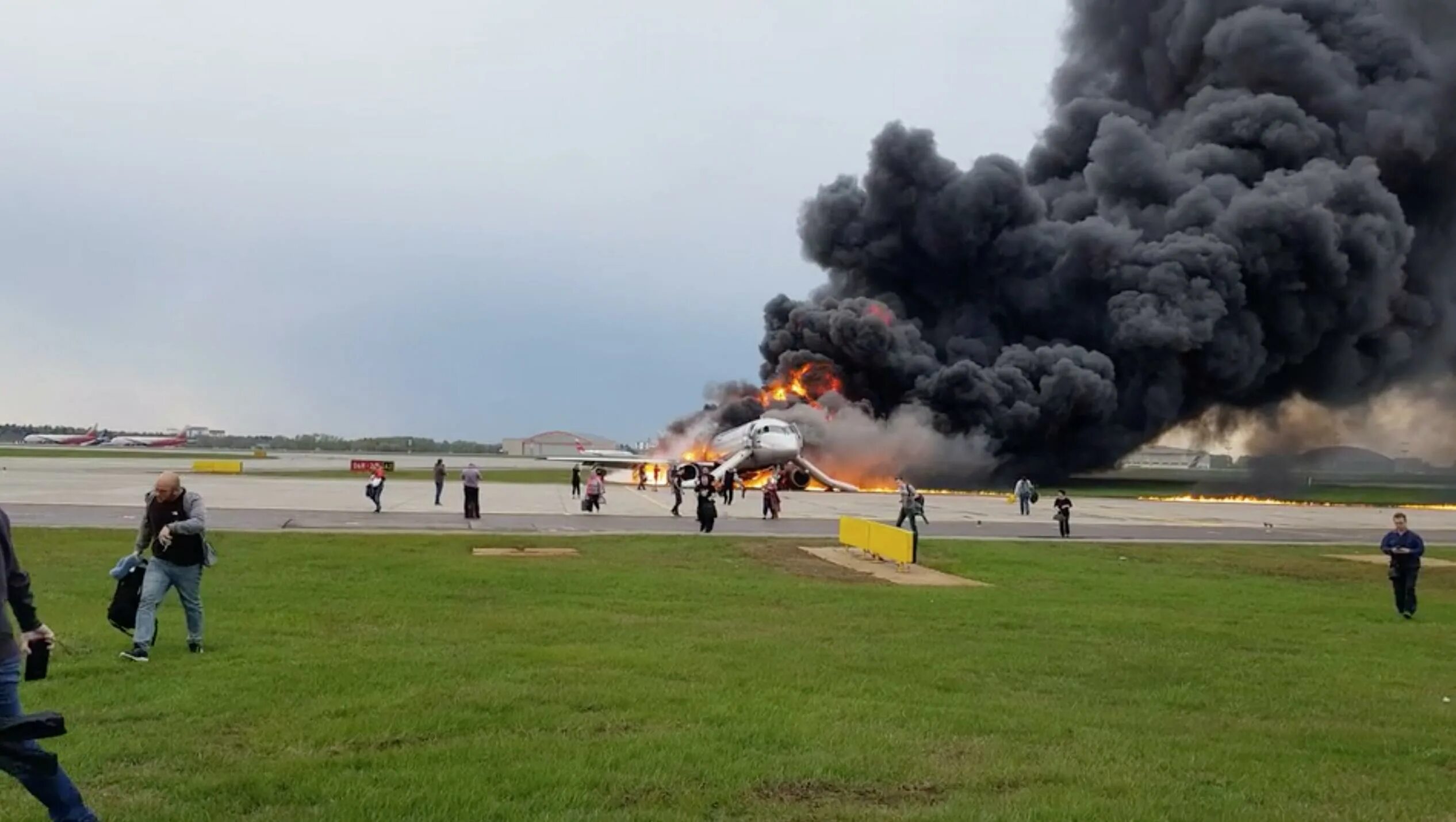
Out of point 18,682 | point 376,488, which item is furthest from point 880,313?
point 18,682

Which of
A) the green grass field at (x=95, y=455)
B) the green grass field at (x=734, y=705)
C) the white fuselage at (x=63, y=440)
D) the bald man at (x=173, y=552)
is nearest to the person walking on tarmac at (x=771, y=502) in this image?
the green grass field at (x=734, y=705)

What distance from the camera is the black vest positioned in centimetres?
938

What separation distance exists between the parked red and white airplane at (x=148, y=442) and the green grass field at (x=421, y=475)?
236 ft

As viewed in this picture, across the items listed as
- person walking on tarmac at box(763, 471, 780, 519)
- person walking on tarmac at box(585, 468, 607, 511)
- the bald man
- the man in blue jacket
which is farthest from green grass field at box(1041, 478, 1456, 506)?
the bald man

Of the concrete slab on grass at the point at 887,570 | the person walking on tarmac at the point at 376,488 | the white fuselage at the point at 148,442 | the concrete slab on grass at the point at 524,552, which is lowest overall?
the concrete slab on grass at the point at 887,570

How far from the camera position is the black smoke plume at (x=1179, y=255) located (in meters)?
57.7

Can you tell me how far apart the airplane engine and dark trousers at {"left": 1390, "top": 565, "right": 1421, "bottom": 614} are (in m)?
39.7

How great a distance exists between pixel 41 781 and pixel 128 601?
502cm

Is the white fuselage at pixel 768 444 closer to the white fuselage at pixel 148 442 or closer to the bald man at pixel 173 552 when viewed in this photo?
the bald man at pixel 173 552

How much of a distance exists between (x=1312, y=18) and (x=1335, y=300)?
61.1 ft

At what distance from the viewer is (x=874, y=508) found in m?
40.0

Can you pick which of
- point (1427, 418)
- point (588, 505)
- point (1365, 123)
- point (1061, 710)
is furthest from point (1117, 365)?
point (1061, 710)

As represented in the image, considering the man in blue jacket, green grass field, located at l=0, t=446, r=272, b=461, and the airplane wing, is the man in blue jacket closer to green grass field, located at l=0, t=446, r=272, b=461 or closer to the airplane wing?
the airplane wing

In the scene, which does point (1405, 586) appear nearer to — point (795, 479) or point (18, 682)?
point (18, 682)
